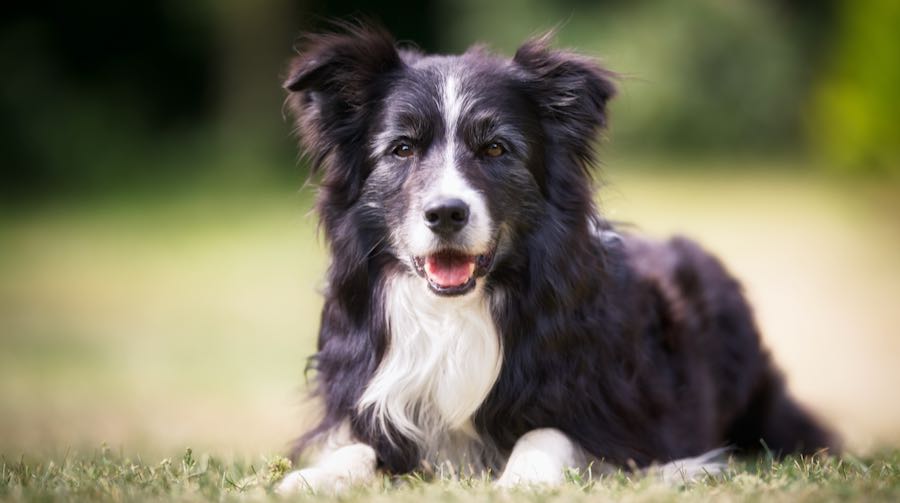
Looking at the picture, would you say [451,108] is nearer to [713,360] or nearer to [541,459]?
[541,459]

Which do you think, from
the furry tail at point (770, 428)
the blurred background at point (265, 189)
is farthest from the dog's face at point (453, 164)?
the furry tail at point (770, 428)

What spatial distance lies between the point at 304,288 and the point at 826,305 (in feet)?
21.4

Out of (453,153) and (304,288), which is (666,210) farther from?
(453,153)

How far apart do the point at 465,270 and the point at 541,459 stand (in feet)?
2.70

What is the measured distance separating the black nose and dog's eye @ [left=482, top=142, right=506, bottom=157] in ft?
1.29

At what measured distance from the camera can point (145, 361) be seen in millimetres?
10844

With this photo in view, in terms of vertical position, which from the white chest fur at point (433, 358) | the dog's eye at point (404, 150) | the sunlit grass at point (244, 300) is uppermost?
the dog's eye at point (404, 150)

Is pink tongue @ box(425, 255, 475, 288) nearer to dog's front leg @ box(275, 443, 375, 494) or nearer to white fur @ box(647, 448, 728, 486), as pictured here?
dog's front leg @ box(275, 443, 375, 494)

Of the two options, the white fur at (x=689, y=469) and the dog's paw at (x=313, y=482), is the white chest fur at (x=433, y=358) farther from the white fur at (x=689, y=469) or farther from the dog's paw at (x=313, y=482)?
the white fur at (x=689, y=469)

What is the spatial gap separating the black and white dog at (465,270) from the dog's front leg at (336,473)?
1 cm

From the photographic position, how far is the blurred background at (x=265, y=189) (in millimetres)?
9961

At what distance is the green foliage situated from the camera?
1711cm

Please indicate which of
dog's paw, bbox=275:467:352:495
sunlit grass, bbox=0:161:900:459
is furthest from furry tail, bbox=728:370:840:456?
dog's paw, bbox=275:467:352:495

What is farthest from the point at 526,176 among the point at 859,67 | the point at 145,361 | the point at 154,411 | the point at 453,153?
the point at 859,67
